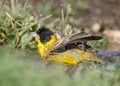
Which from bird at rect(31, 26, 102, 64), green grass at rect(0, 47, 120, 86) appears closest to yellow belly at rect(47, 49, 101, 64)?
bird at rect(31, 26, 102, 64)

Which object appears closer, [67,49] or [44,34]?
[67,49]

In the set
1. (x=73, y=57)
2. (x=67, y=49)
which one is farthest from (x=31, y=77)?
(x=67, y=49)

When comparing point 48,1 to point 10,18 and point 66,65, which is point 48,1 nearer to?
point 10,18

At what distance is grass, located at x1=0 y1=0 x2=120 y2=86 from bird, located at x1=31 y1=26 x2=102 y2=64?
0.57 ft

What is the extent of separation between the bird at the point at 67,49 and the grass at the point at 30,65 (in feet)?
0.57

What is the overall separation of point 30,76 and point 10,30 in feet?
12.9

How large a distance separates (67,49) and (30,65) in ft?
7.15

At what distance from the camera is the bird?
7.58m

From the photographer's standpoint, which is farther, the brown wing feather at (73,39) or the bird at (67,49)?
the brown wing feather at (73,39)

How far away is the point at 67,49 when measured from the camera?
773 centimetres

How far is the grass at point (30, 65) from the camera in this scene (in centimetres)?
501

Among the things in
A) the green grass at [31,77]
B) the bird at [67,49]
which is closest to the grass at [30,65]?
the green grass at [31,77]

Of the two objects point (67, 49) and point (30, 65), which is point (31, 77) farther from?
point (67, 49)

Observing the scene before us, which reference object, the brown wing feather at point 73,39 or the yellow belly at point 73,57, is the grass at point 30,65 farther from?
the brown wing feather at point 73,39
